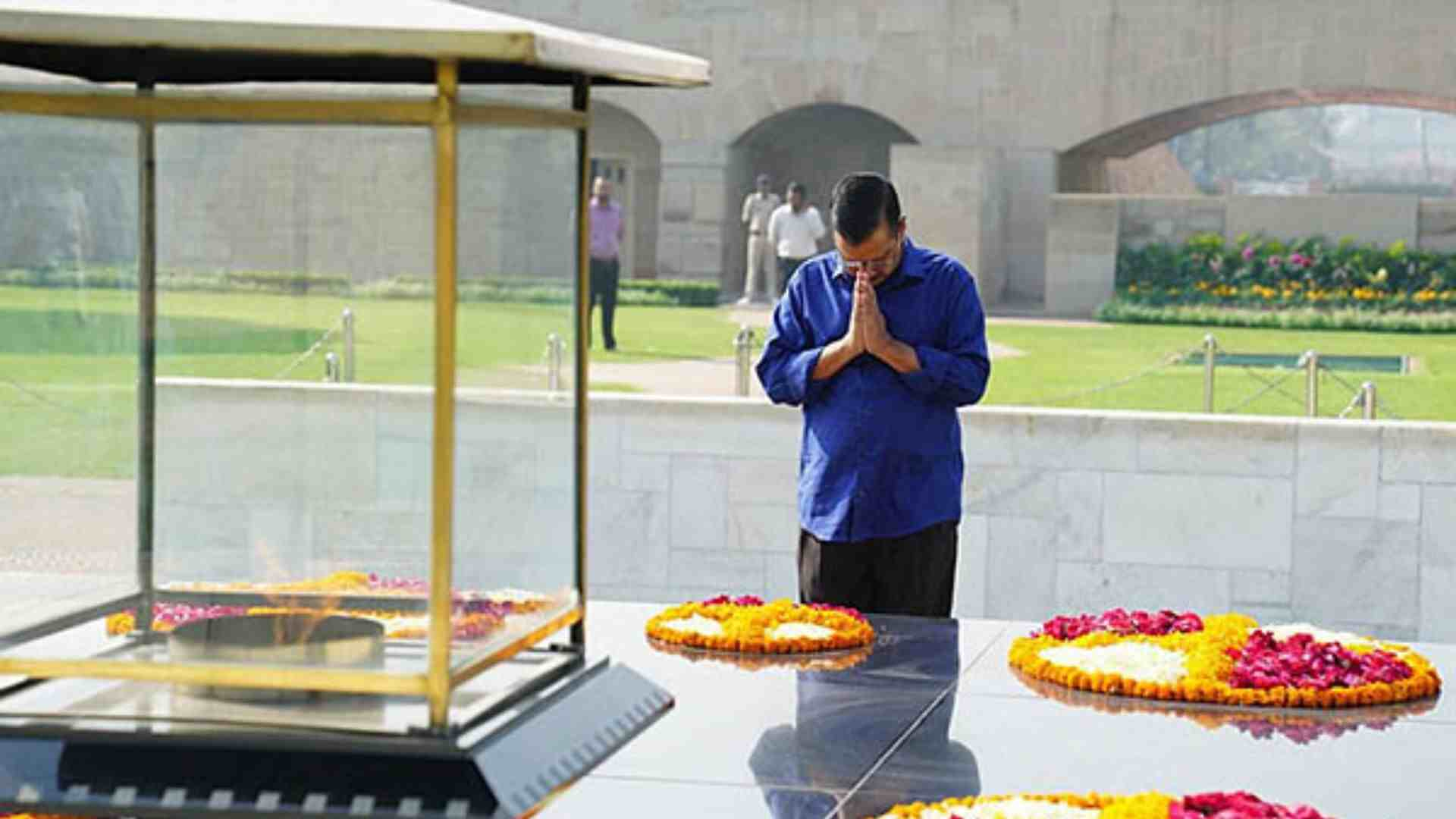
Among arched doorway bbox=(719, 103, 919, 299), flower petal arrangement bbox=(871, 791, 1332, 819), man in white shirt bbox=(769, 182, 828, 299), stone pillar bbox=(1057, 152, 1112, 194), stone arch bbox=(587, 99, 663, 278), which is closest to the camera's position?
flower petal arrangement bbox=(871, 791, 1332, 819)

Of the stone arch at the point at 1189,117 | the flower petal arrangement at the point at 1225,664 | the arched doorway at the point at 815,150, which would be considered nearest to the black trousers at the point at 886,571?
the flower petal arrangement at the point at 1225,664

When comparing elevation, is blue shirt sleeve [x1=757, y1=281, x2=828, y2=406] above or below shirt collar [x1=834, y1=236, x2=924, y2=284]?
below

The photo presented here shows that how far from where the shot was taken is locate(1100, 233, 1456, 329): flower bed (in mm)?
23250

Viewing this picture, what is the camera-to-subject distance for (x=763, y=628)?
580 cm

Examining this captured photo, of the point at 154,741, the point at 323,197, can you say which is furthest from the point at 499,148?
the point at 154,741

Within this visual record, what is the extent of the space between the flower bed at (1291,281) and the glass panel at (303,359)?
20114mm

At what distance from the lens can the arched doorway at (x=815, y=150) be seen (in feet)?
101

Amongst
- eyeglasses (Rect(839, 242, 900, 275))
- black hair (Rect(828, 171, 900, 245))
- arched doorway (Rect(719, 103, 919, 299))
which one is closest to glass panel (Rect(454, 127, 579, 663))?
black hair (Rect(828, 171, 900, 245))

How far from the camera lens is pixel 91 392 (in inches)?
140

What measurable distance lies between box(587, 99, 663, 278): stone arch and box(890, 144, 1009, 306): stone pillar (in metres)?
6.04

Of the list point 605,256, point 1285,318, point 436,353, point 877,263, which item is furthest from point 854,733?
point 1285,318

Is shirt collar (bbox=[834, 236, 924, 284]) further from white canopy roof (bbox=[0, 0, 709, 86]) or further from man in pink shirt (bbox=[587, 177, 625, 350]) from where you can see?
man in pink shirt (bbox=[587, 177, 625, 350])

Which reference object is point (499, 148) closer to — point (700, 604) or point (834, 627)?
point (834, 627)

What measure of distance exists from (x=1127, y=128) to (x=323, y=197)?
86.0ft
